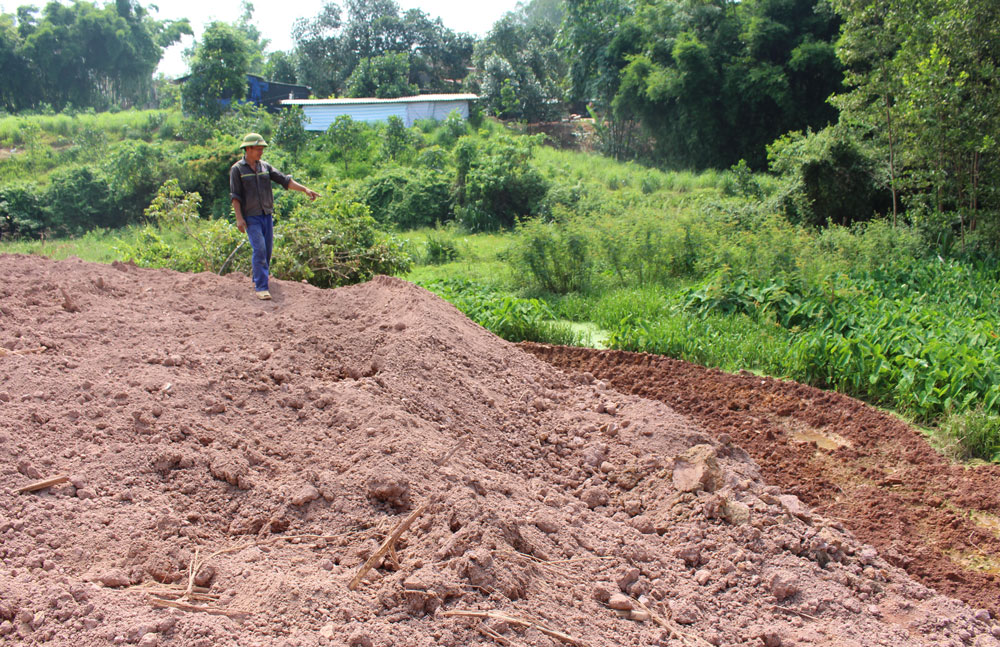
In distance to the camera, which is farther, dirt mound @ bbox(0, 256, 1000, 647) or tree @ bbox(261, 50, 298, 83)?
tree @ bbox(261, 50, 298, 83)

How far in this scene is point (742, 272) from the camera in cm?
855

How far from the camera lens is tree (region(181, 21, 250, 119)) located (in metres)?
Answer: 27.5

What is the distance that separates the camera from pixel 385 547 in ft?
10.2

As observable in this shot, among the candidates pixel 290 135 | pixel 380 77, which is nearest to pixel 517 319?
pixel 290 135

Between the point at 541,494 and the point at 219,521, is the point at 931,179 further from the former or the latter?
the point at 219,521

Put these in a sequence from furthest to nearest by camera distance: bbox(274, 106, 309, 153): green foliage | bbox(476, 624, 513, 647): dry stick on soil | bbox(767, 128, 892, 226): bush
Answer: bbox(274, 106, 309, 153): green foliage
bbox(767, 128, 892, 226): bush
bbox(476, 624, 513, 647): dry stick on soil

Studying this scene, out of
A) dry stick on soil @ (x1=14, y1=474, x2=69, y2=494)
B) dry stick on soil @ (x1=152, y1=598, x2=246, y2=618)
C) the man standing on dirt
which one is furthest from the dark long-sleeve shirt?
dry stick on soil @ (x1=152, y1=598, x2=246, y2=618)

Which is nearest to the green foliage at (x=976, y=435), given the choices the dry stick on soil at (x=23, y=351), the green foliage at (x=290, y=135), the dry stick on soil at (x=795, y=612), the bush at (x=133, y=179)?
the dry stick on soil at (x=795, y=612)

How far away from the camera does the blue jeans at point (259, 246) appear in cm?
669

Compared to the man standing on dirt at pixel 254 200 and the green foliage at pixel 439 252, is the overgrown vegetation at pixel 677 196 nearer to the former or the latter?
the green foliage at pixel 439 252

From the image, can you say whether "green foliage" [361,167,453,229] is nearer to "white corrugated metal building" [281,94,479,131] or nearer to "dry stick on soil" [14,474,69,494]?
"white corrugated metal building" [281,94,479,131]

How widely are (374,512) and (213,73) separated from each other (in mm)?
27859

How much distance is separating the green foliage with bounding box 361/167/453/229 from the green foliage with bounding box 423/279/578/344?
1001 cm

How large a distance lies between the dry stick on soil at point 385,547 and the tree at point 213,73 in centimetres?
2751
